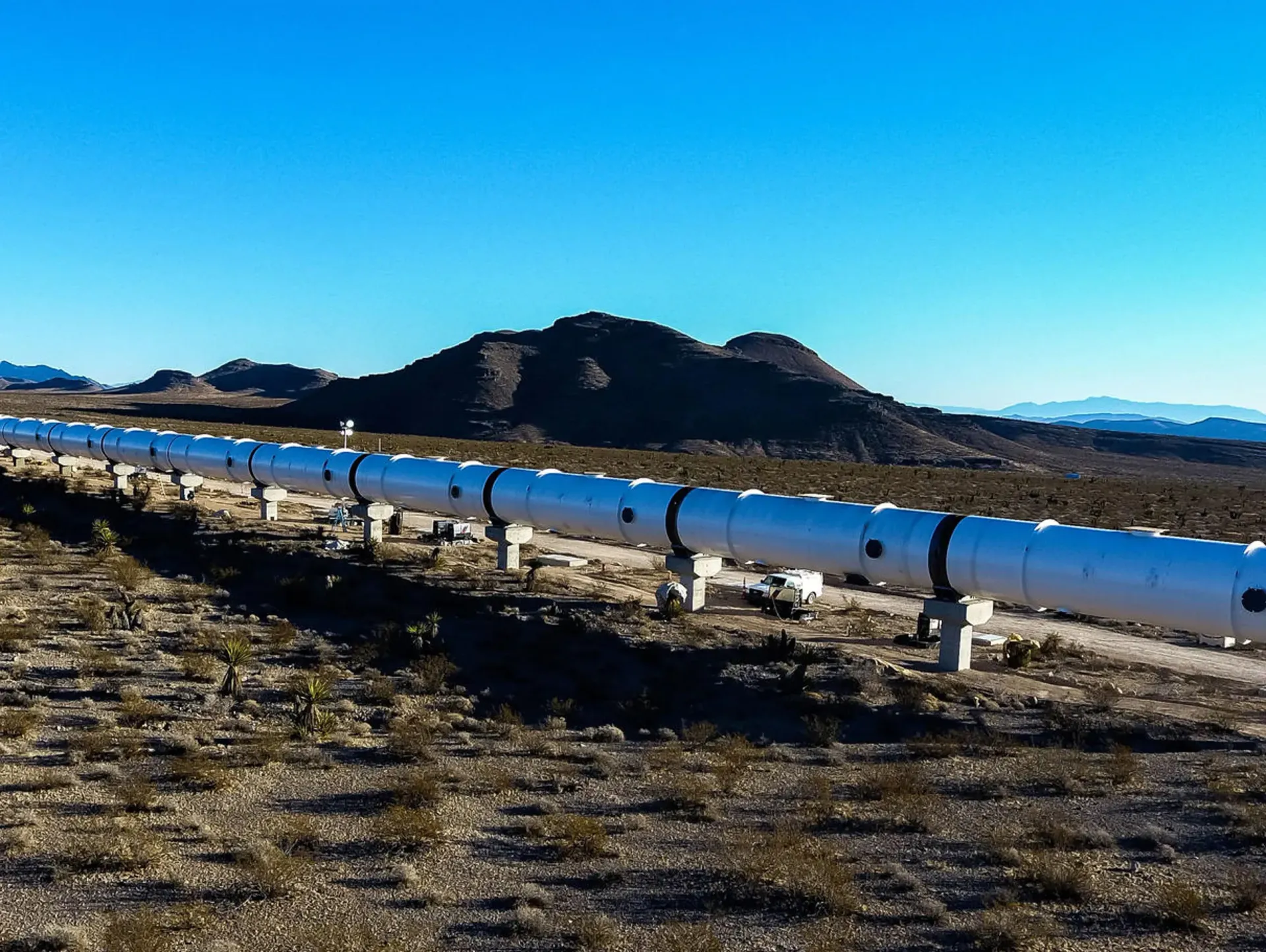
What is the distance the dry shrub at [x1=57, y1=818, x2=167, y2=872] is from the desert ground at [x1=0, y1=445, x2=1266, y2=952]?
1.3 inches

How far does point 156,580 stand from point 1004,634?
783 inches

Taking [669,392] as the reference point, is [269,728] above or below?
below

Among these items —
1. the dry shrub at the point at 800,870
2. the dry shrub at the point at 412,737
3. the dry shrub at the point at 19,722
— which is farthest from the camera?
the dry shrub at the point at 19,722

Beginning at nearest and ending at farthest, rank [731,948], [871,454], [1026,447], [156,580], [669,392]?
[731,948]
[156,580]
[871,454]
[1026,447]
[669,392]

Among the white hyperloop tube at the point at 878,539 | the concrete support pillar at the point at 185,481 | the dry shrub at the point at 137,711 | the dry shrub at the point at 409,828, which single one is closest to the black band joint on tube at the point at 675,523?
the white hyperloop tube at the point at 878,539

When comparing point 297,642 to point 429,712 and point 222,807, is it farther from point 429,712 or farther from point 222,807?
point 222,807

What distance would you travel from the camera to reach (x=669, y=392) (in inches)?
5635

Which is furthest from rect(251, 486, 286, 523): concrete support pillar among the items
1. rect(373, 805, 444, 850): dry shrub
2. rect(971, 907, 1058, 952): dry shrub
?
rect(971, 907, 1058, 952): dry shrub

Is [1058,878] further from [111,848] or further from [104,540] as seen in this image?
[104,540]

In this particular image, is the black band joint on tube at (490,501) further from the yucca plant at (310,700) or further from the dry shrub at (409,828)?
the dry shrub at (409,828)

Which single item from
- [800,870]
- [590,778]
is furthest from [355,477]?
[800,870]

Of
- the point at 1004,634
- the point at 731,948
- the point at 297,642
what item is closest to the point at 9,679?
the point at 297,642

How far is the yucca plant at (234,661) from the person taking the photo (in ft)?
46.9

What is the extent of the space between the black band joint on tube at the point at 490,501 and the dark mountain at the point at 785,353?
159 m
